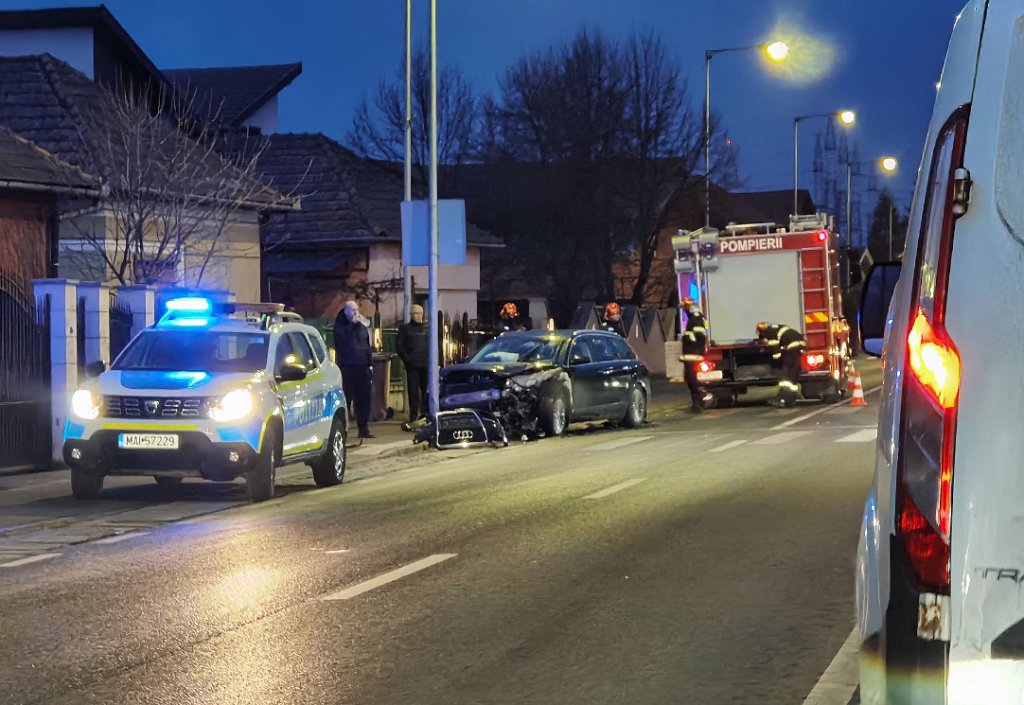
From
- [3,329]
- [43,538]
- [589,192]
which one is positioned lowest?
[43,538]

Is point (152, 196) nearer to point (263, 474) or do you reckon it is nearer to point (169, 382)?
point (169, 382)

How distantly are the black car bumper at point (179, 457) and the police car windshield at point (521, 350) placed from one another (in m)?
9.30

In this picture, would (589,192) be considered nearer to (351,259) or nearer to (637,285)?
(637,285)

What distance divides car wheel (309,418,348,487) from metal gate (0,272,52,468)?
3428mm

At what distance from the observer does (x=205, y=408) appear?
46.8 feet

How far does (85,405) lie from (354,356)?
8369 mm

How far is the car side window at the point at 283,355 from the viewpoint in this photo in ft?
50.5

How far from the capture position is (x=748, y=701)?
20.3 ft

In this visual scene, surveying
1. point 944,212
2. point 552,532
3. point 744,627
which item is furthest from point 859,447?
point 944,212

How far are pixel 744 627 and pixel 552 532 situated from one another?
3713 mm

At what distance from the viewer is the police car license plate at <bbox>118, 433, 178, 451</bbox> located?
14172 millimetres

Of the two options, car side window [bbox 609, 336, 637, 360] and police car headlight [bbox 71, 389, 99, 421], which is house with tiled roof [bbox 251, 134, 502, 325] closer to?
car side window [bbox 609, 336, 637, 360]

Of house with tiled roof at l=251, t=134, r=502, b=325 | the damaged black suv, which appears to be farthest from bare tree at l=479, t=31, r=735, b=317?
the damaged black suv

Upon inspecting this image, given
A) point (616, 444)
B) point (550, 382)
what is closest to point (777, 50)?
point (550, 382)
